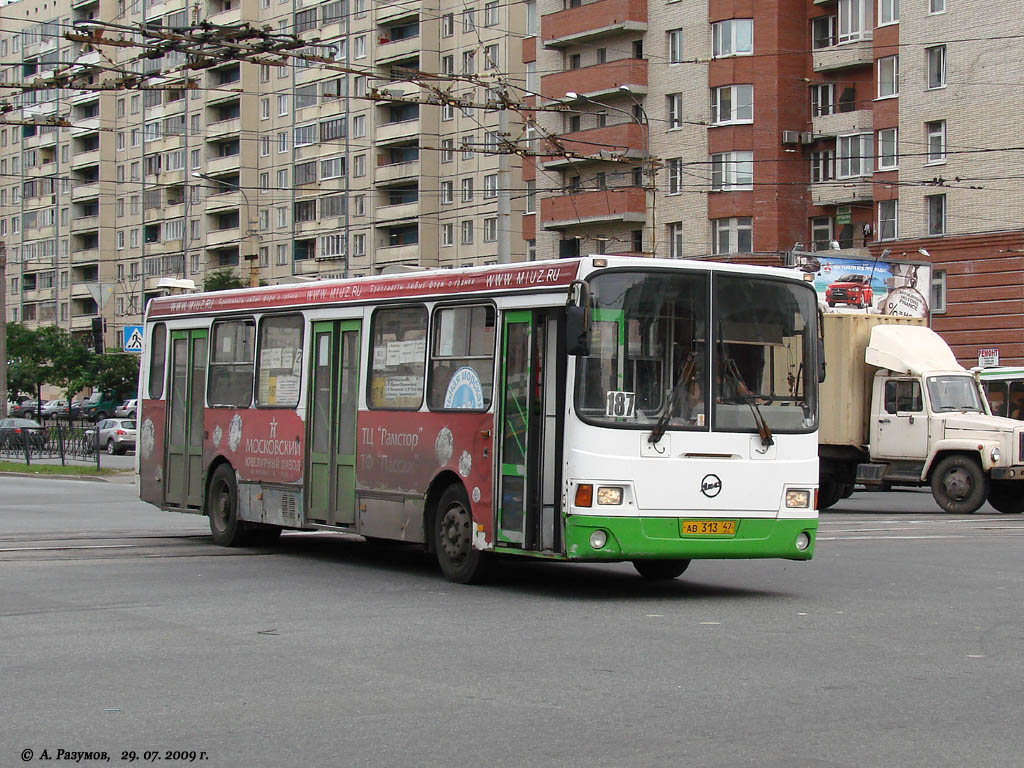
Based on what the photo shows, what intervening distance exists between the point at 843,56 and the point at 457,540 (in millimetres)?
44500

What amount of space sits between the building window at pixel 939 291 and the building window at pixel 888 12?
876 centimetres

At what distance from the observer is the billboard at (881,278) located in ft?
106

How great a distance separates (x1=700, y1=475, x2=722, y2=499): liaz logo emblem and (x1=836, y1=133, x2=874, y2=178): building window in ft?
140

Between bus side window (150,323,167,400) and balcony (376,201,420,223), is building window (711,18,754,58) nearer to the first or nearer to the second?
balcony (376,201,420,223)

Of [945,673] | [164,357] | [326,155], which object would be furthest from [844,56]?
[945,673]

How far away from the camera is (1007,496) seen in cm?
2819

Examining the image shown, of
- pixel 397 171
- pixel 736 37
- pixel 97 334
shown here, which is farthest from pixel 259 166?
pixel 97 334

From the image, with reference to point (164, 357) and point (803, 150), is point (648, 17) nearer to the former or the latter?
point (803, 150)

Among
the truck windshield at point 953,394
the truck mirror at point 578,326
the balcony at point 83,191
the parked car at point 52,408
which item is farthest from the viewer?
the balcony at point 83,191

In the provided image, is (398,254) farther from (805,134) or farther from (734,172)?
(805,134)

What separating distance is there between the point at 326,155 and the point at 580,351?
235 ft

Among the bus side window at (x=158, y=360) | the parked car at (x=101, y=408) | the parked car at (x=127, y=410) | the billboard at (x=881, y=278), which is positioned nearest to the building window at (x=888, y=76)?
the billboard at (x=881, y=278)

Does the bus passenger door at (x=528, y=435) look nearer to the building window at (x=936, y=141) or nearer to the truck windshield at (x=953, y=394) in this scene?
the truck windshield at (x=953, y=394)

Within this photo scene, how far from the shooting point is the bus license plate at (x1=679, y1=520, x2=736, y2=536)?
12781 mm
